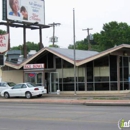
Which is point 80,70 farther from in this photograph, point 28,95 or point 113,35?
point 113,35

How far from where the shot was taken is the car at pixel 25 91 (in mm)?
32688

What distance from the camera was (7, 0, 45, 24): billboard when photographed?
4956cm

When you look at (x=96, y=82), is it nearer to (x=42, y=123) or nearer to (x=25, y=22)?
(x=25, y=22)

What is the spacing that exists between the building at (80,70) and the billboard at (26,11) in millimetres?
11612

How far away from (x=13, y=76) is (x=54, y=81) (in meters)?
6.65

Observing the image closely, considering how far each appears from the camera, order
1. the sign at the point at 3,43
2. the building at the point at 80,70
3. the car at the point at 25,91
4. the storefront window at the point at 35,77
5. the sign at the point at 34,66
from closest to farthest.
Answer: the sign at the point at 3,43 < the car at the point at 25,91 < the building at the point at 80,70 < the sign at the point at 34,66 < the storefront window at the point at 35,77

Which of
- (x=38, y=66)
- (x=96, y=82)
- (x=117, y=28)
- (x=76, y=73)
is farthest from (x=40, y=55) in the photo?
(x=117, y=28)

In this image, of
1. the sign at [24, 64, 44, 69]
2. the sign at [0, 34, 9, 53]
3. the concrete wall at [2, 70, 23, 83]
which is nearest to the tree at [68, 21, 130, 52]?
the concrete wall at [2, 70, 23, 83]

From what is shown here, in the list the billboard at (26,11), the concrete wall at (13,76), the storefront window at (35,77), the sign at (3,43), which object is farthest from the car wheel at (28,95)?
the billboard at (26,11)

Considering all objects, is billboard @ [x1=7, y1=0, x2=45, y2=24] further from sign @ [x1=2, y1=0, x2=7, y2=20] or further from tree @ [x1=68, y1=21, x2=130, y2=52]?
tree @ [x1=68, y1=21, x2=130, y2=52]

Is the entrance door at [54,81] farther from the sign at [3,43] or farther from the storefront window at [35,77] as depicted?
the sign at [3,43]

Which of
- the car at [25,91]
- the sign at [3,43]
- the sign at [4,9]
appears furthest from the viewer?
the sign at [4,9]

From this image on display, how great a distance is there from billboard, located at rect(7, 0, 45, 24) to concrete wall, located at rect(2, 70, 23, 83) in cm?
953

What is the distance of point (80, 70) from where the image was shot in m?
37.7
